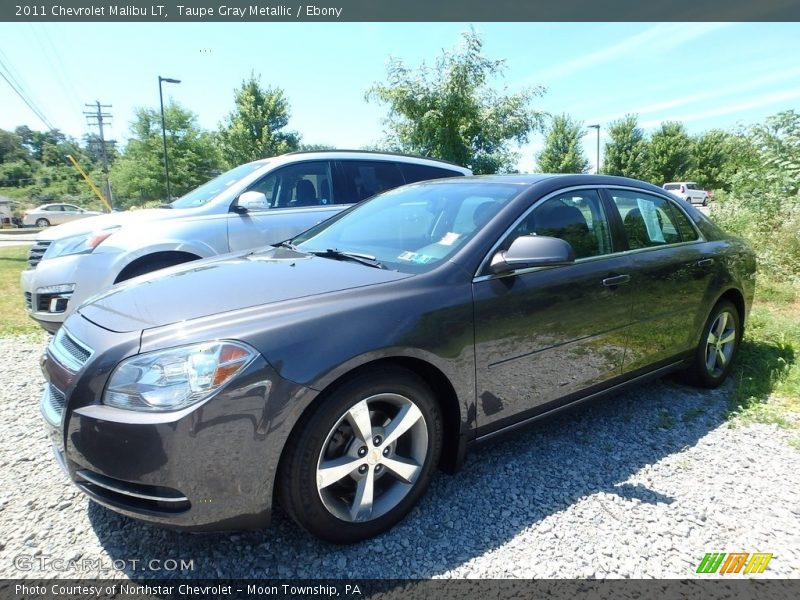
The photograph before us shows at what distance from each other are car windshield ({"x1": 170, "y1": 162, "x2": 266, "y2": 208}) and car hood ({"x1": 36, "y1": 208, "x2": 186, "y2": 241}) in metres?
0.29

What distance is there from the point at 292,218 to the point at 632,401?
3.79 meters

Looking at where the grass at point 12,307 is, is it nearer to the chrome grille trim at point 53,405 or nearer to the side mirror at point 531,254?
the chrome grille trim at point 53,405

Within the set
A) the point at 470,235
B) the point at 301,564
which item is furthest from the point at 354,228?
the point at 301,564

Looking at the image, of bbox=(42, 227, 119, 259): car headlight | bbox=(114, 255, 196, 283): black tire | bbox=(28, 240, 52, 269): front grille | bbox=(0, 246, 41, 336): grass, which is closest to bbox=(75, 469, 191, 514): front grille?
bbox=(114, 255, 196, 283): black tire

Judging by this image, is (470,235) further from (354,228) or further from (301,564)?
(301,564)

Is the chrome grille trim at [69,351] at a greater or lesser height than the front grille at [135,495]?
greater

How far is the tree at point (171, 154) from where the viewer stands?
1350 inches

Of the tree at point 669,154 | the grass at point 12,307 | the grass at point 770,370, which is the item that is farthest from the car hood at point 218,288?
the tree at point 669,154

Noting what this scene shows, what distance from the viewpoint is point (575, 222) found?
3020 millimetres

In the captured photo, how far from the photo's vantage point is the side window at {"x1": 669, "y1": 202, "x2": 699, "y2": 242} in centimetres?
373

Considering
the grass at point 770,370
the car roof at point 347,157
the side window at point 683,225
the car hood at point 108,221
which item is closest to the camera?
the grass at point 770,370

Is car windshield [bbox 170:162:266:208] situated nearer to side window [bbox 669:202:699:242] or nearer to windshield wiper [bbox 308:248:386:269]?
windshield wiper [bbox 308:248:386:269]

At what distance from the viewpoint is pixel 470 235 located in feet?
8.56

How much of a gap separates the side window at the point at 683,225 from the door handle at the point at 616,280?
1002mm
